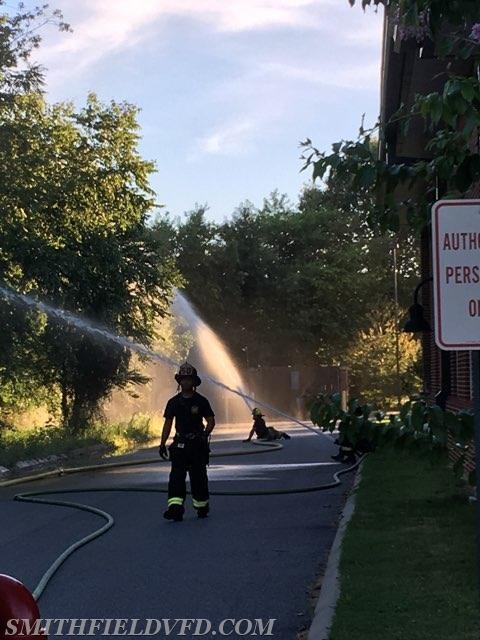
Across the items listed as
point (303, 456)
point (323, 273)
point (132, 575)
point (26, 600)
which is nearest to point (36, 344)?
point (303, 456)

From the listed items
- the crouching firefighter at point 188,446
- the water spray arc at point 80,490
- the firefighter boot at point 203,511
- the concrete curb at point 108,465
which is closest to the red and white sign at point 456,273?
the water spray arc at point 80,490

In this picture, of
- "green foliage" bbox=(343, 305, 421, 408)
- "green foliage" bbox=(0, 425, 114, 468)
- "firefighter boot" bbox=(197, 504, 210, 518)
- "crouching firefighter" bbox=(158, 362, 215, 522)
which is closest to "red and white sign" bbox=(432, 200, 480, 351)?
"crouching firefighter" bbox=(158, 362, 215, 522)

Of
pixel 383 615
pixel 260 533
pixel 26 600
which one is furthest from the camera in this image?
pixel 260 533

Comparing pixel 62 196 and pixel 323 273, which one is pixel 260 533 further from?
pixel 323 273

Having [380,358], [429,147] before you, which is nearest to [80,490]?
[429,147]

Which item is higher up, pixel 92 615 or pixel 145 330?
pixel 145 330

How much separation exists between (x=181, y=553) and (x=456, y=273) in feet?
16.2

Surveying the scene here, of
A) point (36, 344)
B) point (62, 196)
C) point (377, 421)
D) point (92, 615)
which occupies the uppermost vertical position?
point (62, 196)

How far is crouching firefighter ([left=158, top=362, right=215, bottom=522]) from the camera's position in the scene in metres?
9.79

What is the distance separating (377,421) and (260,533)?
4.65m

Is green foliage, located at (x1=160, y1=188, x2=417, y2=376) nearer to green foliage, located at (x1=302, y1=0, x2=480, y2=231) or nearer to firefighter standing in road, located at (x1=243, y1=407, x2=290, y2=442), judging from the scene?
firefighter standing in road, located at (x1=243, y1=407, x2=290, y2=442)

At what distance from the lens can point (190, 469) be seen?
10016mm

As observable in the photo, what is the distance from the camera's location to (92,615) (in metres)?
5.92

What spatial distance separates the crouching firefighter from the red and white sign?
20.9 ft
